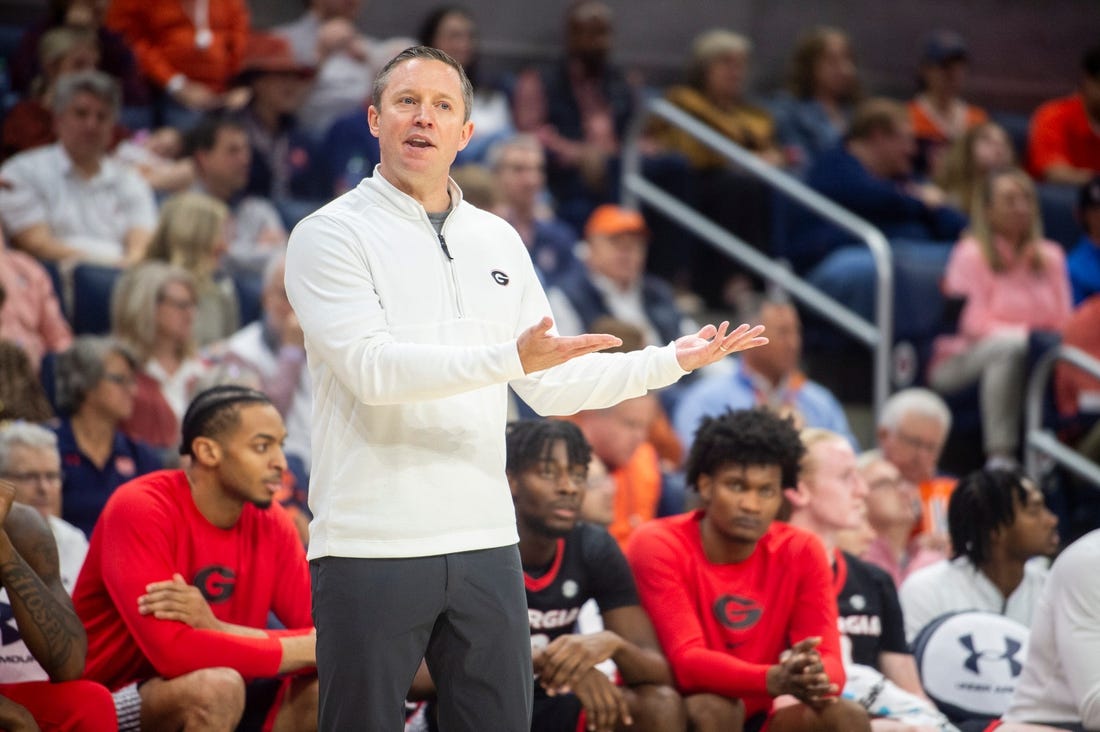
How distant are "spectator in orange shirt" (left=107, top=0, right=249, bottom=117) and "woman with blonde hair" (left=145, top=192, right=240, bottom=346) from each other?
1414mm

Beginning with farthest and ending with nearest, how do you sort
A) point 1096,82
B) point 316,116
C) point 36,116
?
point 1096,82 → point 316,116 → point 36,116

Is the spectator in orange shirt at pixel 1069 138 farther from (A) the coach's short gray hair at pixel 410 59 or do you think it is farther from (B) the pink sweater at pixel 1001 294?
(A) the coach's short gray hair at pixel 410 59

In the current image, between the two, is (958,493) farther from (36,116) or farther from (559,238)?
(36,116)

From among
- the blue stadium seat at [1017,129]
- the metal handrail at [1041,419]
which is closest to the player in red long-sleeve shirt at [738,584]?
the metal handrail at [1041,419]

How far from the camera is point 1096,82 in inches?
347

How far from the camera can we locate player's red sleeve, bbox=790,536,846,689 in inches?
165

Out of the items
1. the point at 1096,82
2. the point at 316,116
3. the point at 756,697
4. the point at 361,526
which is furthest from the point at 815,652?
the point at 1096,82

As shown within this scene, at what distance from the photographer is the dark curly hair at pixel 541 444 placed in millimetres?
4168

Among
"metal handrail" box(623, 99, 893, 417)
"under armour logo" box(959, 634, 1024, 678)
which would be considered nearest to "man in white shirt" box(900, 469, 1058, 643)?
"under armour logo" box(959, 634, 1024, 678)

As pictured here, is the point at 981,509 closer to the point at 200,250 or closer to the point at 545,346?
the point at 545,346

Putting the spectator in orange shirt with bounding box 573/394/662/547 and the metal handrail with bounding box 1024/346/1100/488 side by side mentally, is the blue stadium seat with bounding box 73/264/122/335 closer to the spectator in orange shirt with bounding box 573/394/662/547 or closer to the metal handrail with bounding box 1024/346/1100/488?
the spectator in orange shirt with bounding box 573/394/662/547

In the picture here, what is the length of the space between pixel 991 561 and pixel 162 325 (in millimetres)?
3193

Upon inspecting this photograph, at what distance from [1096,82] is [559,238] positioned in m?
3.56

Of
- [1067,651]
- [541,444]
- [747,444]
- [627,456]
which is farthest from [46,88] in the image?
[1067,651]
